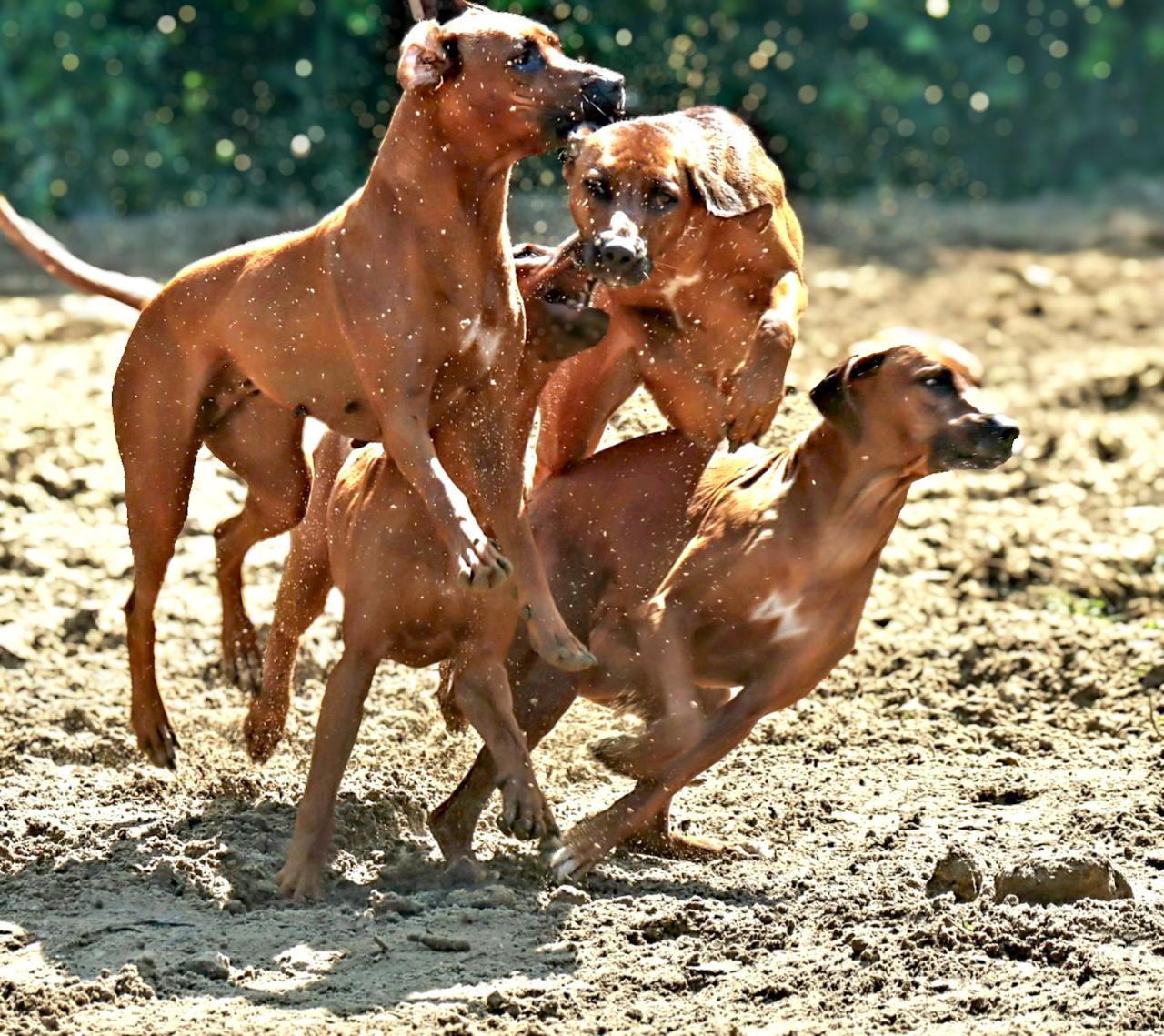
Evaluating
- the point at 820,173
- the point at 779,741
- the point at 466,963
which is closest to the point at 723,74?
the point at 820,173

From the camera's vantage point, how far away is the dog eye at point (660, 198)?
6.29 meters

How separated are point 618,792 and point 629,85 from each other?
7.37 meters

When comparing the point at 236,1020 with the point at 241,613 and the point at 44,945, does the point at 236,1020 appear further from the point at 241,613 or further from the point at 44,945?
the point at 241,613

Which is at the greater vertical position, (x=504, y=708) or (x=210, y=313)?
(x=210, y=313)

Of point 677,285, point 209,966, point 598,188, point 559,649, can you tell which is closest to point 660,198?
point 598,188

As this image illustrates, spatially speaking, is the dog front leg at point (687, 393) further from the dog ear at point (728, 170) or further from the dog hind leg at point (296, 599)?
the dog hind leg at point (296, 599)

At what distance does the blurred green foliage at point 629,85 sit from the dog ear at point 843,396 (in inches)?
289

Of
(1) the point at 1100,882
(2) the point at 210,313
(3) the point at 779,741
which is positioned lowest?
(3) the point at 779,741

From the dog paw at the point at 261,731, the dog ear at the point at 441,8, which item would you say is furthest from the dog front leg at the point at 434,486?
the dog paw at the point at 261,731

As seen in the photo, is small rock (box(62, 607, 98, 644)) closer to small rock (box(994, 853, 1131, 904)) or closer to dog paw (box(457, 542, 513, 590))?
dog paw (box(457, 542, 513, 590))

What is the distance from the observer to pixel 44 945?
5504mm

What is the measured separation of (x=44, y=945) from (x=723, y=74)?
11498 millimetres

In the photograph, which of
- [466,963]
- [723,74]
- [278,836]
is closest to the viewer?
[466,963]

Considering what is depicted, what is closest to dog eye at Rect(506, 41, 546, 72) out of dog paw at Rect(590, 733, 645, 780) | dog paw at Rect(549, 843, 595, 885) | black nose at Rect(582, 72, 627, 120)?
black nose at Rect(582, 72, 627, 120)
